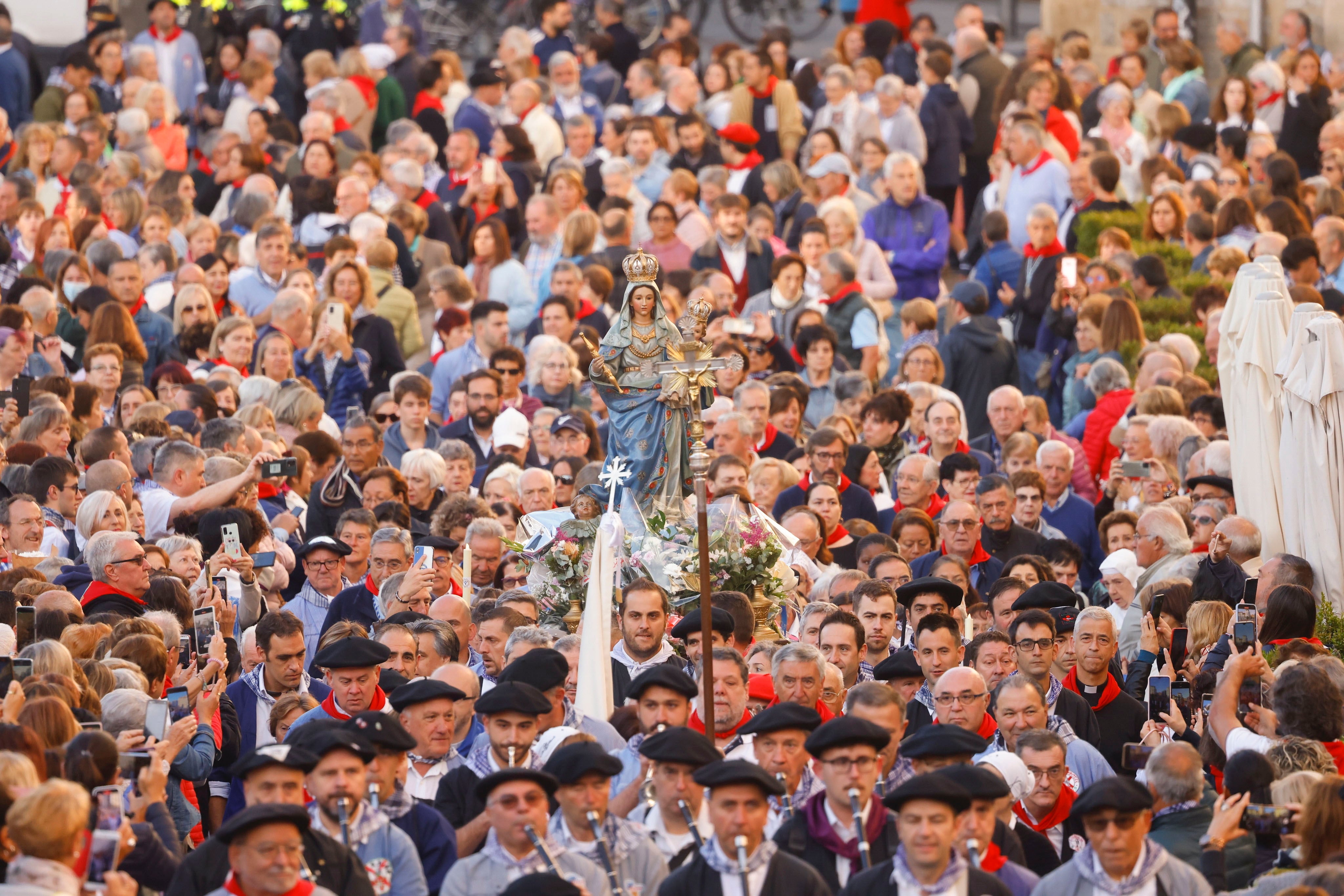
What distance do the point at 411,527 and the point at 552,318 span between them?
13.4ft

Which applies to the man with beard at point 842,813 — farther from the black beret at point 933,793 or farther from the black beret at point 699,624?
the black beret at point 699,624

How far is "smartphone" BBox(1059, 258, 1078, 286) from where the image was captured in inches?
774

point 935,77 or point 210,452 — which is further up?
point 935,77

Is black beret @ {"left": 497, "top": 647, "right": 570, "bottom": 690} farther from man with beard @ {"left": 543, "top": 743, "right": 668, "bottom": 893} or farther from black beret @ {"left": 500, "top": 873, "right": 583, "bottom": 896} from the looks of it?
black beret @ {"left": 500, "top": 873, "right": 583, "bottom": 896}

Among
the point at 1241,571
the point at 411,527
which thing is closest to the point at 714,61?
the point at 411,527

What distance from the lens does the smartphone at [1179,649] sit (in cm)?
1238

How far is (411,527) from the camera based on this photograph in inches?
609

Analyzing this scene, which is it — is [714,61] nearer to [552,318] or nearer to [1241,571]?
[552,318]

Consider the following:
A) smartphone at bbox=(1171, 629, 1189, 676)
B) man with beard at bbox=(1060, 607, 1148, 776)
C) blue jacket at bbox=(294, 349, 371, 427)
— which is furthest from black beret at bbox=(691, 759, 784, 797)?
blue jacket at bbox=(294, 349, 371, 427)

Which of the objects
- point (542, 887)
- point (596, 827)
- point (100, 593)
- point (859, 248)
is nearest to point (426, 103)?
point (859, 248)

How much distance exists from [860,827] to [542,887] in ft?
5.40

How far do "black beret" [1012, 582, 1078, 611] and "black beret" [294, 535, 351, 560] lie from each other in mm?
4178

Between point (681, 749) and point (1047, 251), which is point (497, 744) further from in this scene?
point (1047, 251)

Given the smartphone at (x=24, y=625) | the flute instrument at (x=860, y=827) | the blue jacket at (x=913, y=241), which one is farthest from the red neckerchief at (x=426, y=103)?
the flute instrument at (x=860, y=827)
